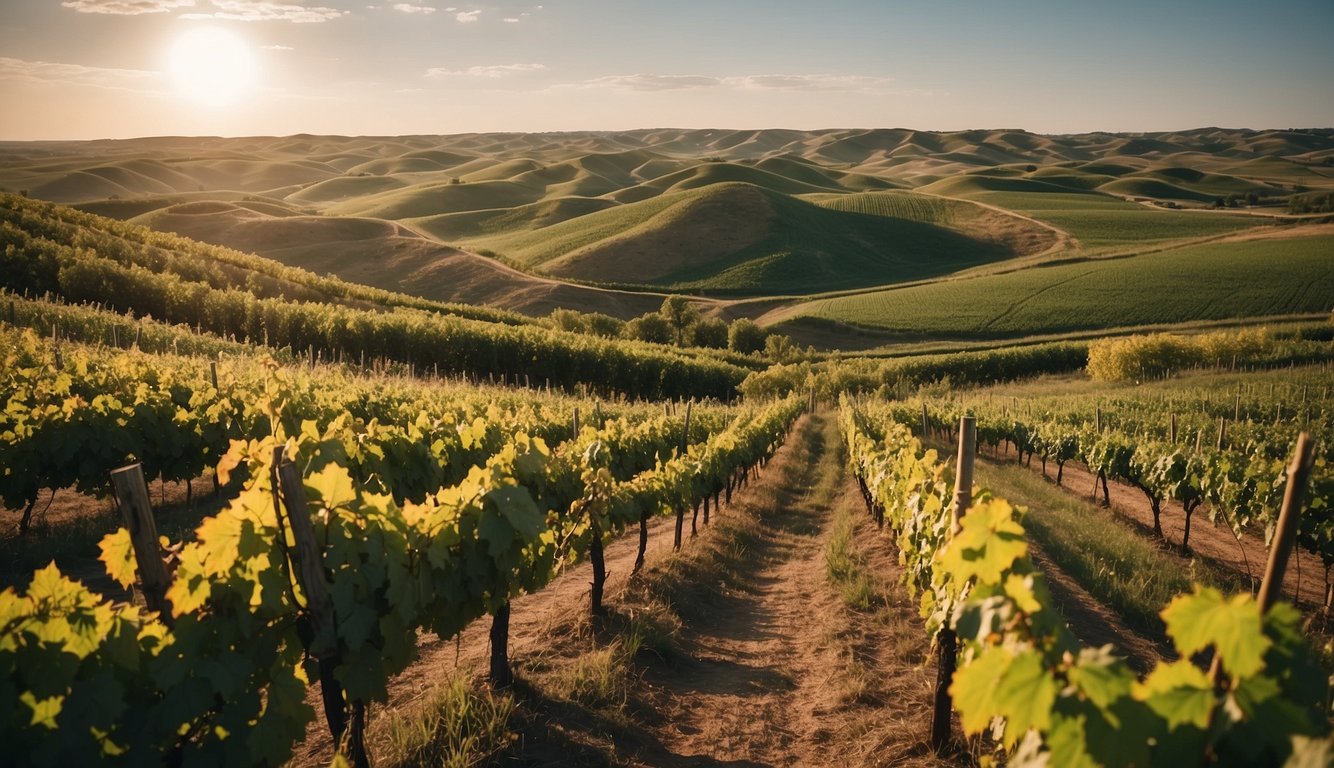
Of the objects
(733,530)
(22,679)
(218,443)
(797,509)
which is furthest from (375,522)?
(797,509)

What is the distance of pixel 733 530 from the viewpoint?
12.1 meters

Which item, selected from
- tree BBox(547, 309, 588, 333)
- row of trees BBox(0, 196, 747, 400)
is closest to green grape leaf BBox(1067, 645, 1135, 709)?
row of trees BBox(0, 196, 747, 400)

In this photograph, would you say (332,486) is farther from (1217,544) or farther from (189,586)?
(1217,544)

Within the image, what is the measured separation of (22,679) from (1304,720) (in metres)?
4.57

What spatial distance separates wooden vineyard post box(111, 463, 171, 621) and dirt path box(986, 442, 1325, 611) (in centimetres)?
1233

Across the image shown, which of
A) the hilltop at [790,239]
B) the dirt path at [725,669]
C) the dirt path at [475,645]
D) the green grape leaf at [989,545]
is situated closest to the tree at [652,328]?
the hilltop at [790,239]

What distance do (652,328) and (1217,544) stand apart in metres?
40.7

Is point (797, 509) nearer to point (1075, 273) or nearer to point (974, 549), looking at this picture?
point (974, 549)

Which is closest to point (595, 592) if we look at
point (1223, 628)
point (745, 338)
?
point (1223, 628)

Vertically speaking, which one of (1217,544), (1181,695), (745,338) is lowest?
(745,338)

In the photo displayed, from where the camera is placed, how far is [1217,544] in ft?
46.1

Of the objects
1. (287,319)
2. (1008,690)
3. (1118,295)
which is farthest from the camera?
(1118,295)

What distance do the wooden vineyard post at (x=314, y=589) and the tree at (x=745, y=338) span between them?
48283mm

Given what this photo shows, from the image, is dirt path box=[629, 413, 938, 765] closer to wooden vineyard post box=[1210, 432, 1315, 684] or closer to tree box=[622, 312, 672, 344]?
wooden vineyard post box=[1210, 432, 1315, 684]
